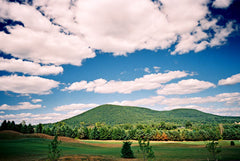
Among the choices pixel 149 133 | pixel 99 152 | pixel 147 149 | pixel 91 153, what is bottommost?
pixel 149 133

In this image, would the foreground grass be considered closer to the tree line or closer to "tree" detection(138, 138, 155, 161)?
"tree" detection(138, 138, 155, 161)

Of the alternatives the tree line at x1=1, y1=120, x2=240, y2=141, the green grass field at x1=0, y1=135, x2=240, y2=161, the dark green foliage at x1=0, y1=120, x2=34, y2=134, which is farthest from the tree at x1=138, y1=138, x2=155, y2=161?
the dark green foliage at x1=0, y1=120, x2=34, y2=134

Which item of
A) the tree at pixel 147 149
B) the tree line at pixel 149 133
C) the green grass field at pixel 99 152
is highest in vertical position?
the tree at pixel 147 149

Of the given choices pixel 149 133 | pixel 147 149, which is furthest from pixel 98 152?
pixel 149 133

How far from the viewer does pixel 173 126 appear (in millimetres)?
161375

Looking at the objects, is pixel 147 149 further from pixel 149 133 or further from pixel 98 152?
pixel 149 133

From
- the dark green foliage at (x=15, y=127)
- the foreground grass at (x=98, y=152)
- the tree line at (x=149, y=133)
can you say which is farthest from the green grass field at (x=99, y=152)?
the dark green foliage at (x=15, y=127)

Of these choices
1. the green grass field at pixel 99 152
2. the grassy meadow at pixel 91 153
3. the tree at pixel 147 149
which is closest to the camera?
the tree at pixel 147 149

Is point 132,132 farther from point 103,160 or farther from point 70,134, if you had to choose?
point 103,160

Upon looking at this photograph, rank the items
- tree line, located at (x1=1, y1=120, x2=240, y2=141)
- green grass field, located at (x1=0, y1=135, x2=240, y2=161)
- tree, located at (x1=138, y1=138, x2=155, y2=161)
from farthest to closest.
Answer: tree line, located at (x1=1, y1=120, x2=240, y2=141)
green grass field, located at (x1=0, y1=135, x2=240, y2=161)
tree, located at (x1=138, y1=138, x2=155, y2=161)

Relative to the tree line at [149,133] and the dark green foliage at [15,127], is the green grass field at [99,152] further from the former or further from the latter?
the dark green foliage at [15,127]

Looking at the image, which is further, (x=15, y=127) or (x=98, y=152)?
(x=15, y=127)

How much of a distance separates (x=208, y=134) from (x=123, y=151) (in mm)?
92833

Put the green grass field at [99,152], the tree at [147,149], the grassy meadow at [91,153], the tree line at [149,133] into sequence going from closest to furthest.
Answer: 1. the tree at [147,149]
2. the grassy meadow at [91,153]
3. the green grass field at [99,152]
4. the tree line at [149,133]
